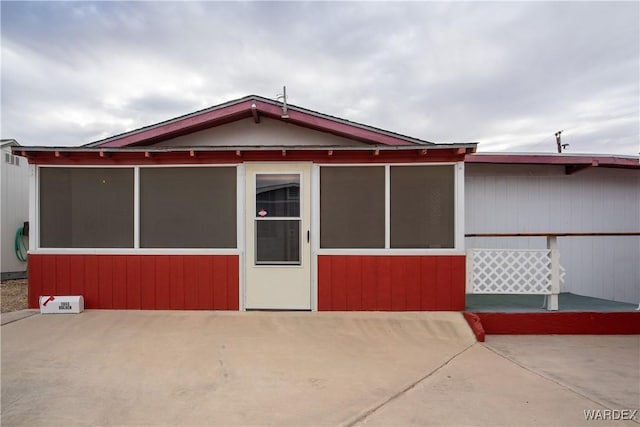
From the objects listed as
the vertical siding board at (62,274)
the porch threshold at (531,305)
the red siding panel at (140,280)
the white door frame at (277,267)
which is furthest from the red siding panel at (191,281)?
the porch threshold at (531,305)

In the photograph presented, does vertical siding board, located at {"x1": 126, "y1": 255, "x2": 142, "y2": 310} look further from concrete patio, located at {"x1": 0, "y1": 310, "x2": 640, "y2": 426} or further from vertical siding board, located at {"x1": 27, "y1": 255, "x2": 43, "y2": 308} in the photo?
vertical siding board, located at {"x1": 27, "y1": 255, "x2": 43, "y2": 308}

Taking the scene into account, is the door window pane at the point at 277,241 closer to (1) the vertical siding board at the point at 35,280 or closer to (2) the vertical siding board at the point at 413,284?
(2) the vertical siding board at the point at 413,284

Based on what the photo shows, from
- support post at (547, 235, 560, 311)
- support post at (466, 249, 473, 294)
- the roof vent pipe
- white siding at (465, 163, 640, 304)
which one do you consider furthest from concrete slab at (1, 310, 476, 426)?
the roof vent pipe

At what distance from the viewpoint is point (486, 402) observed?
2.74 m

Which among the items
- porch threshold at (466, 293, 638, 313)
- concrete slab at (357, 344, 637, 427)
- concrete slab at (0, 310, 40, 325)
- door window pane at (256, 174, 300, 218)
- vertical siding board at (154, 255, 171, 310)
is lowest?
concrete slab at (357, 344, 637, 427)

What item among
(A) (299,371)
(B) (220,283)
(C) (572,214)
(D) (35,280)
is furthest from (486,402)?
(D) (35,280)

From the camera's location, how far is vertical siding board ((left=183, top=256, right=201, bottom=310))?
16.2ft

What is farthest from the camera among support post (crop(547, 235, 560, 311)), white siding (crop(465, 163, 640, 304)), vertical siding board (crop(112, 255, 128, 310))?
white siding (crop(465, 163, 640, 304))

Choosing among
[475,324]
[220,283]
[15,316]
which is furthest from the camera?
[220,283]

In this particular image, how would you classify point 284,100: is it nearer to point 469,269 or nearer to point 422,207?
point 422,207

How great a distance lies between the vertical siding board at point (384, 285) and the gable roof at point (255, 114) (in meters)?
1.75

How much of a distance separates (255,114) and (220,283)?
2.62 metres

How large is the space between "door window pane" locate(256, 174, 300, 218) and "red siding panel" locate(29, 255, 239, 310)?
2.78 ft

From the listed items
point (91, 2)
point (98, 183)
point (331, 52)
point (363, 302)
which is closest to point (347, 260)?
point (363, 302)
